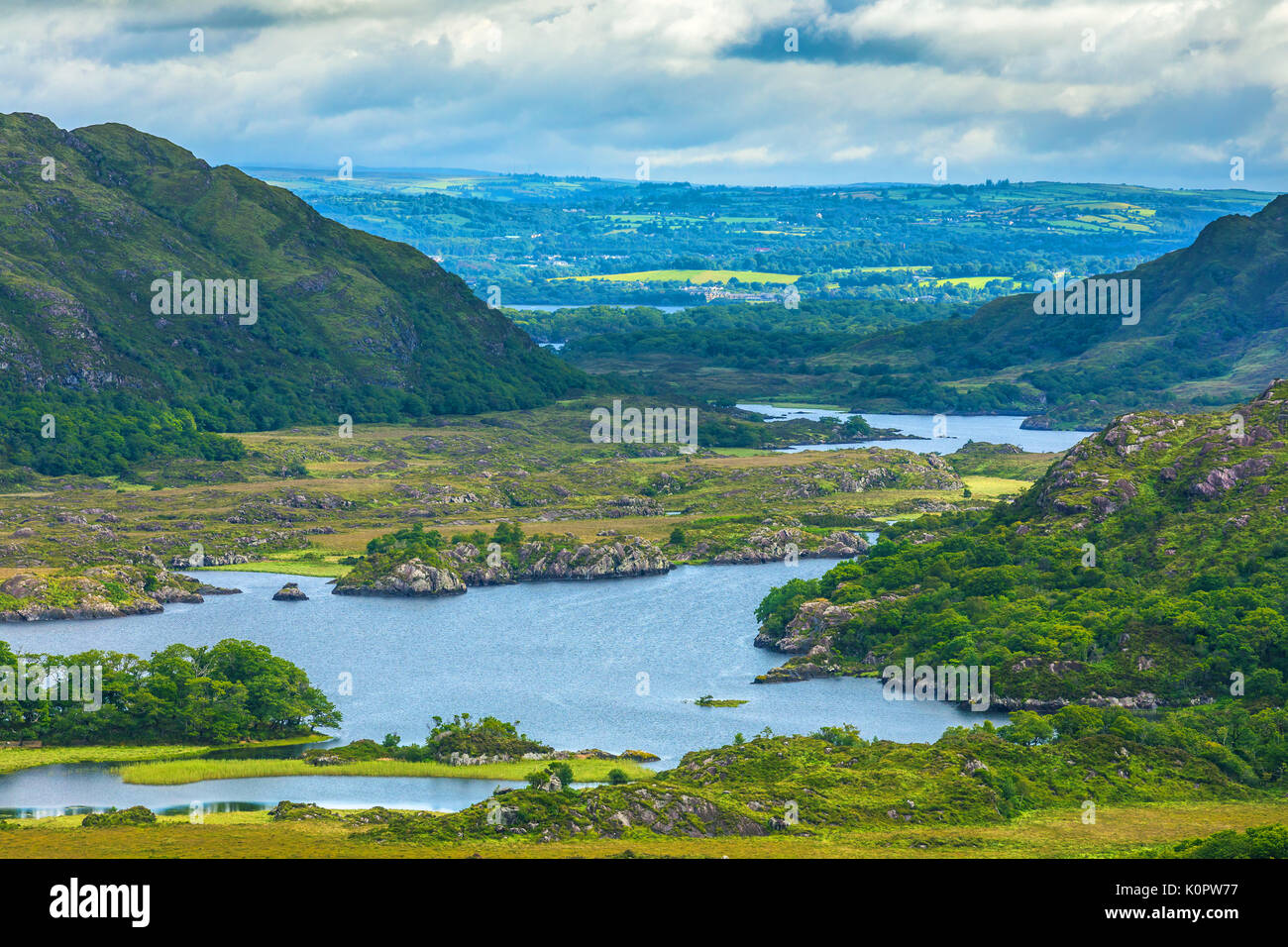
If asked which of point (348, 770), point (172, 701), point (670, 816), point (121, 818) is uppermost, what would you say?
point (670, 816)

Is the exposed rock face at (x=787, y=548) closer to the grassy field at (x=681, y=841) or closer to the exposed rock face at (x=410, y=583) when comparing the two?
the exposed rock face at (x=410, y=583)

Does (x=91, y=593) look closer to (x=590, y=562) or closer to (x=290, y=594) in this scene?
(x=290, y=594)

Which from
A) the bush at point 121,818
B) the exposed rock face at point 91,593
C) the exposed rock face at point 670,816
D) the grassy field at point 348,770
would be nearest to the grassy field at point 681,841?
the bush at point 121,818

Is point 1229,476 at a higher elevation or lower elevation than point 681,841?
higher

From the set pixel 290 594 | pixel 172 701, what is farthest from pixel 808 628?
pixel 290 594

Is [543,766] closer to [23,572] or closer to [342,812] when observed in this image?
[342,812]

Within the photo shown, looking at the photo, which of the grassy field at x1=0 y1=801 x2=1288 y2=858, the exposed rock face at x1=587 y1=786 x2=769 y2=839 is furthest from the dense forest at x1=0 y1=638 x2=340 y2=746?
the exposed rock face at x1=587 y1=786 x2=769 y2=839

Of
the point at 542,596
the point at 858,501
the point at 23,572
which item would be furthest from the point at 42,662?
the point at 858,501
